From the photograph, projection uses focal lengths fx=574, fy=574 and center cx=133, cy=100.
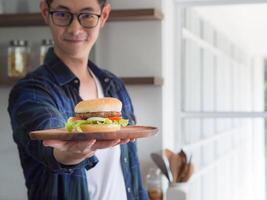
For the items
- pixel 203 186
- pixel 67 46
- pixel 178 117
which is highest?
pixel 67 46

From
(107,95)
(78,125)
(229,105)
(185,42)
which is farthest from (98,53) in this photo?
(78,125)

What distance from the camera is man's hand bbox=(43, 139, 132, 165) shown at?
1121mm

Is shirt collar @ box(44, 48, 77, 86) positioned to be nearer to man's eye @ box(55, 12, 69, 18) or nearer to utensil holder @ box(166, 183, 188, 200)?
man's eye @ box(55, 12, 69, 18)

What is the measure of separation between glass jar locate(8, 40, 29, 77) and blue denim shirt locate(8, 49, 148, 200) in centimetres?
101

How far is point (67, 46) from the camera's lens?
1463 millimetres

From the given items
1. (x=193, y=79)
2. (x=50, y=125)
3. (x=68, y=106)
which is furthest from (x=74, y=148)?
(x=193, y=79)

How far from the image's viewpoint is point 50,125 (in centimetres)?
124

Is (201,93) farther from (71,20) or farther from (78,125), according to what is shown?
(78,125)

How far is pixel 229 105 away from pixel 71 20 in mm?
1434

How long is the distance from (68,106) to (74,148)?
0.31 m

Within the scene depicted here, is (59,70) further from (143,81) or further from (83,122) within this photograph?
(143,81)

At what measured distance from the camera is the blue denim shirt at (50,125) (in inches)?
49.2

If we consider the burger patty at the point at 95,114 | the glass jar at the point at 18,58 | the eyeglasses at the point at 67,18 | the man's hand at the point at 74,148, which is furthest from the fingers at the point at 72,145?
the glass jar at the point at 18,58

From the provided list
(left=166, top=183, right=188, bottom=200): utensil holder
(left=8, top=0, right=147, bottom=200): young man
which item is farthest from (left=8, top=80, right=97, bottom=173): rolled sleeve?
(left=166, top=183, right=188, bottom=200): utensil holder
